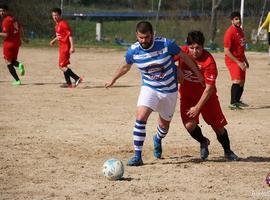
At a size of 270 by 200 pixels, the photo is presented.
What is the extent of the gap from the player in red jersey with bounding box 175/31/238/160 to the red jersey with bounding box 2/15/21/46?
9.29m

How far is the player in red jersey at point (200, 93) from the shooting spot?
7727mm

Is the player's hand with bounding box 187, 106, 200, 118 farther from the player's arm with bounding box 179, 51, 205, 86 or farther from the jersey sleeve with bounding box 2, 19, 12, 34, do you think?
the jersey sleeve with bounding box 2, 19, 12, 34

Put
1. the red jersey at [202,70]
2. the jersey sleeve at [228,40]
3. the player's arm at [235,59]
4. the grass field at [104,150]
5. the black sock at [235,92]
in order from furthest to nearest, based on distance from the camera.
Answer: the black sock at [235,92], the jersey sleeve at [228,40], the player's arm at [235,59], the red jersey at [202,70], the grass field at [104,150]

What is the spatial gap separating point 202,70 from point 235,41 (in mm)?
5043

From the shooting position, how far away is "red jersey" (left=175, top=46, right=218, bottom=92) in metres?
7.78

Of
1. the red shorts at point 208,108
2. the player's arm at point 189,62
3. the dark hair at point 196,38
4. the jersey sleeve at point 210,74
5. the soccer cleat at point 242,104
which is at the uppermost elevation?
the dark hair at point 196,38

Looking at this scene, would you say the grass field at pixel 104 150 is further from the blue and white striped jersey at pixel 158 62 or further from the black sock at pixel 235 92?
the blue and white striped jersey at pixel 158 62

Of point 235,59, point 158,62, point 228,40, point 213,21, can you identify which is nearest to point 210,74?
point 158,62

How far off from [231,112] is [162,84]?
505 cm

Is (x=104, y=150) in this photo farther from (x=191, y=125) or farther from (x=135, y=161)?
(x=191, y=125)

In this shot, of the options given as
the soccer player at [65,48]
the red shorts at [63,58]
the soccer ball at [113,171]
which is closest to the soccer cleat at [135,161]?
the soccer ball at [113,171]

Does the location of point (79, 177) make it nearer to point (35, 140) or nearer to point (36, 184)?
point (36, 184)

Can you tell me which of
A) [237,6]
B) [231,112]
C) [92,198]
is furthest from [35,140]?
[237,6]

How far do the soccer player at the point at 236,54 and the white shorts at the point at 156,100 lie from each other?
4894mm
